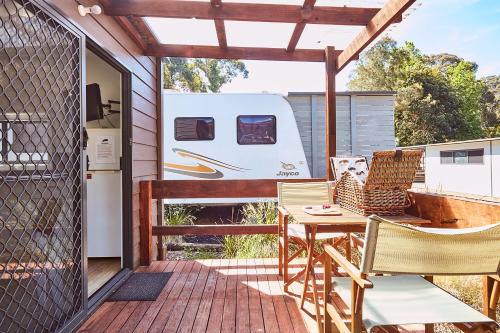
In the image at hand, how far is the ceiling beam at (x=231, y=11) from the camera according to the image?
266 centimetres

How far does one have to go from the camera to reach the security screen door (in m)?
1.59

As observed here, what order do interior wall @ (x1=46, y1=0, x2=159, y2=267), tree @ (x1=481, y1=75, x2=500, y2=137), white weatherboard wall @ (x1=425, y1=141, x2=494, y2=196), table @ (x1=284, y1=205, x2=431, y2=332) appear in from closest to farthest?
table @ (x1=284, y1=205, x2=431, y2=332) < interior wall @ (x1=46, y1=0, x2=159, y2=267) < white weatherboard wall @ (x1=425, y1=141, x2=494, y2=196) < tree @ (x1=481, y1=75, x2=500, y2=137)

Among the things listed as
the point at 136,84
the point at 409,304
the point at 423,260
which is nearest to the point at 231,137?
the point at 136,84

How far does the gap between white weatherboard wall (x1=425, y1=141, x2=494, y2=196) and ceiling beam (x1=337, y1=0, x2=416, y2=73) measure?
21.0 ft

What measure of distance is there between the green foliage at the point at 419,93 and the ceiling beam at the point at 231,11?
15635mm

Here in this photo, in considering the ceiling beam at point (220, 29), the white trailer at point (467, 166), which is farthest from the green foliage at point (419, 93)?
the ceiling beam at point (220, 29)

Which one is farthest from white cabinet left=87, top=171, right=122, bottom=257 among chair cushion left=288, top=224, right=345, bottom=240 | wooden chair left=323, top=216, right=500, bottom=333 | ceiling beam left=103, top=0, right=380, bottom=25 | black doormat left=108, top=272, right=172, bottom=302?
wooden chair left=323, top=216, right=500, bottom=333

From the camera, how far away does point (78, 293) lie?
224 centimetres

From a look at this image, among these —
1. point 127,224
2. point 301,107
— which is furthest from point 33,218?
point 301,107

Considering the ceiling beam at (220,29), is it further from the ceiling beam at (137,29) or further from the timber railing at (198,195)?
the timber railing at (198,195)

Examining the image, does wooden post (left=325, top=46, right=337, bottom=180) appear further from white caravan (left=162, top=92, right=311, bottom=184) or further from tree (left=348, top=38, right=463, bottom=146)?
tree (left=348, top=38, right=463, bottom=146)

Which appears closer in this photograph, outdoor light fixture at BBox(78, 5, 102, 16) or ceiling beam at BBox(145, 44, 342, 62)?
outdoor light fixture at BBox(78, 5, 102, 16)

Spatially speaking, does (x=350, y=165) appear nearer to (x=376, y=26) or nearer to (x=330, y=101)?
(x=330, y=101)

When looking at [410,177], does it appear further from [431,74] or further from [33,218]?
[431,74]
